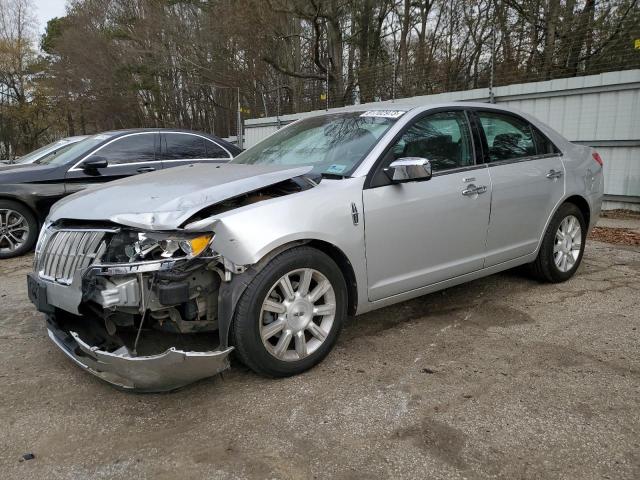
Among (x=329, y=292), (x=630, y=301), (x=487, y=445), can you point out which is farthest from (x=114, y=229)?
(x=630, y=301)

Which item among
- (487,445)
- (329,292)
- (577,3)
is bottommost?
(487,445)

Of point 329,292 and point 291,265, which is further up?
point 291,265

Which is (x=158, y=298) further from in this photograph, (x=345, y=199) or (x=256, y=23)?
(x=256, y=23)

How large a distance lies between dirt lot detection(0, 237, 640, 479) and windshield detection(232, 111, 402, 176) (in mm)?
1227

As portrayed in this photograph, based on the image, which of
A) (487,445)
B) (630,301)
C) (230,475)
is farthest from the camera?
(630,301)

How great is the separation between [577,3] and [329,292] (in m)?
11.5

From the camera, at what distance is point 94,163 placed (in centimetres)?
638

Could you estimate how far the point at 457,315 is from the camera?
4039 millimetres

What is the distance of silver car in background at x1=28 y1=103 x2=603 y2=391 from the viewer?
2.62 m

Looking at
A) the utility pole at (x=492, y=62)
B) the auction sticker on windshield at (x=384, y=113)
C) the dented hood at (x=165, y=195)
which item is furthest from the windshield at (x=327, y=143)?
the utility pole at (x=492, y=62)

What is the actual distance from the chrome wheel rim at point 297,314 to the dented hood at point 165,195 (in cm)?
57

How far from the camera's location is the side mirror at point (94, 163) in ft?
21.0

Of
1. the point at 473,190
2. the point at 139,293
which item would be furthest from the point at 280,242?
the point at 473,190

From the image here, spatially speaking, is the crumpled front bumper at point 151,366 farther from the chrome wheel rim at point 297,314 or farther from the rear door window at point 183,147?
the rear door window at point 183,147
